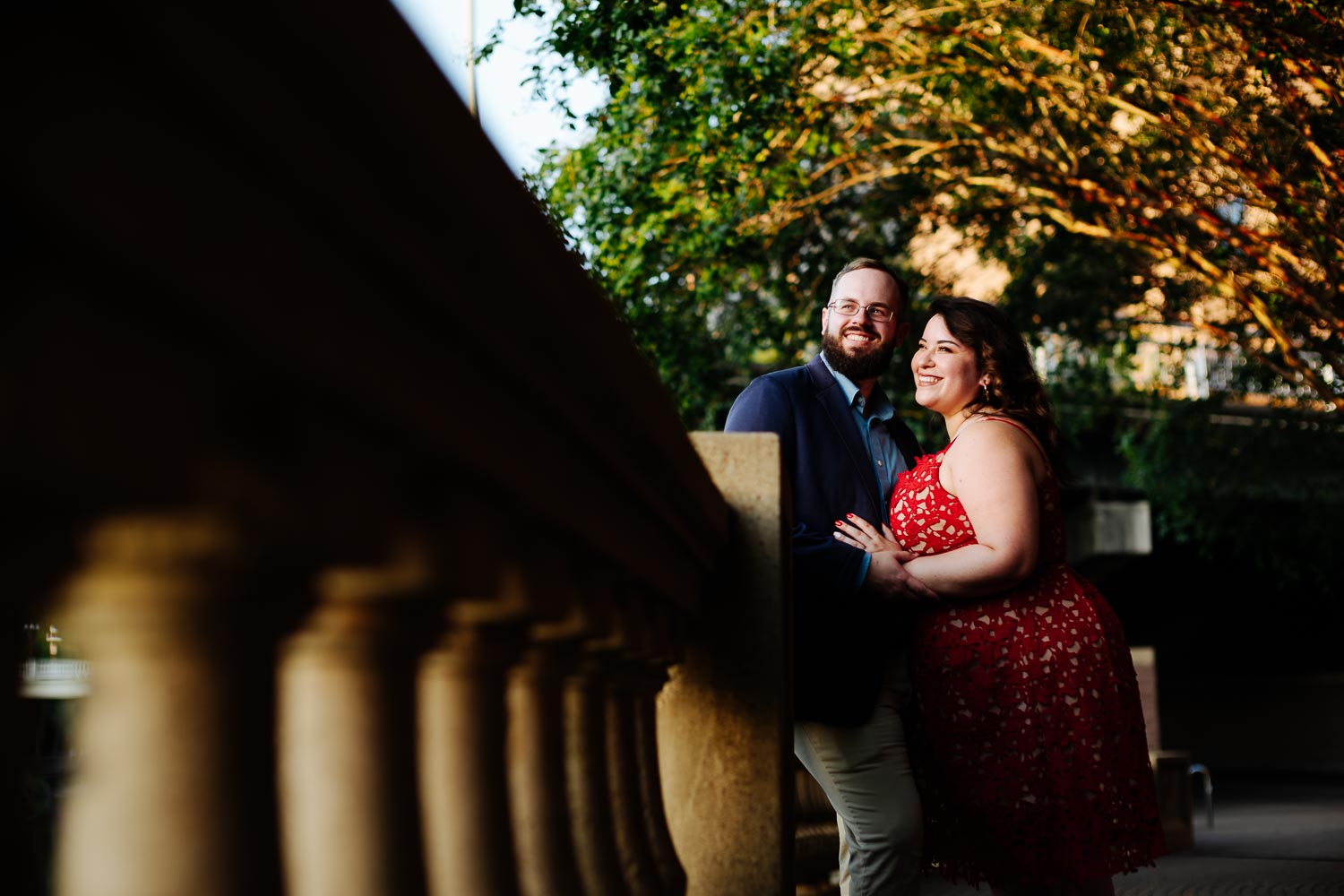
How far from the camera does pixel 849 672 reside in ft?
10.1

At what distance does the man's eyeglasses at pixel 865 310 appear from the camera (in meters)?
3.78

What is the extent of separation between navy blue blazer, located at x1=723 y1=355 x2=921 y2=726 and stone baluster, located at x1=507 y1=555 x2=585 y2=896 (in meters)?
1.63

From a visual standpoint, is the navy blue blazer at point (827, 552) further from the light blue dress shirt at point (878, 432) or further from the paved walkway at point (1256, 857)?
the paved walkway at point (1256, 857)

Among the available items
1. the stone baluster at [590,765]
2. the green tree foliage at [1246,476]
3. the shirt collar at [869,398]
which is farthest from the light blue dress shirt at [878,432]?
the green tree foliage at [1246,476]

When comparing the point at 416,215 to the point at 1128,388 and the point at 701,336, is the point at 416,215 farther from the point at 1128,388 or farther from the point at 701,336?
the point at 1128,388

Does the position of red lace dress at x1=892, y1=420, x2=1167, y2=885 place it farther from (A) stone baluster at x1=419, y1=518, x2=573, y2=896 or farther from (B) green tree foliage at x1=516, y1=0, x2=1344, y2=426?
(B) green tree foliage at x1=516, y1=0, x2=1344, y2=426

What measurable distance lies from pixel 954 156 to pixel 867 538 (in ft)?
26.8

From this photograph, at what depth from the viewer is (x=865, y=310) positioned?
378cm

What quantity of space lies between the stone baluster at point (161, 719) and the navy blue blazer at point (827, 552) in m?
2.27

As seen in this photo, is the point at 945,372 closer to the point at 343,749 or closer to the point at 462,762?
the point at 462,762

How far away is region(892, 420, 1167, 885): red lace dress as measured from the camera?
3014 mm

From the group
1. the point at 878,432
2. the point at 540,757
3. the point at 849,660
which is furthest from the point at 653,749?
the point at 878,432

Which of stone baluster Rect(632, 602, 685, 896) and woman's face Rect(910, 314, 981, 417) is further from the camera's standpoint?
woman's face Rect(910, 314, 981, 417)

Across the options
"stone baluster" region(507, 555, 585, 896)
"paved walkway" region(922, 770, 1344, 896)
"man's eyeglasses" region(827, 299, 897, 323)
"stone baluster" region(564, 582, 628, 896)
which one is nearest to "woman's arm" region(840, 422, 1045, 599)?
"man's eyeglasses" region(827, 299, 897, 323)
